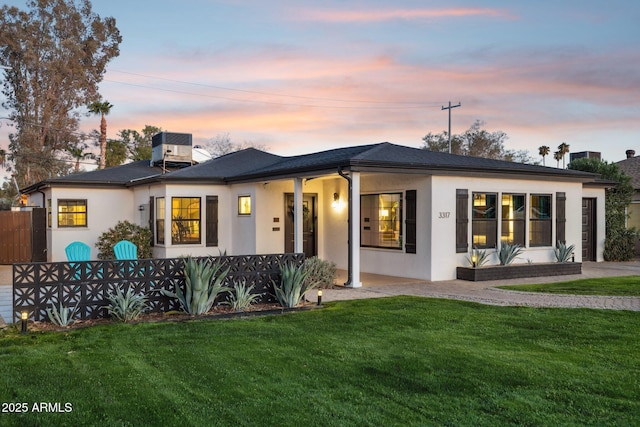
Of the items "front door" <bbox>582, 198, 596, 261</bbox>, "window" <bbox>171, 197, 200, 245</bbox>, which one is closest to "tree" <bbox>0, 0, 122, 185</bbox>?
"window" <bbox>171, 197, 200, 245</bbox>

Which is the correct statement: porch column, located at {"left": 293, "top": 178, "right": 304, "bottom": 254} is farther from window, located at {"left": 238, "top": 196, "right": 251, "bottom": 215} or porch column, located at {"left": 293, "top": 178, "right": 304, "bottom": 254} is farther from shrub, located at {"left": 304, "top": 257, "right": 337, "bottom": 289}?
window, located at {"left": 238, "top": 196, "right": 251, "bottom": 215}

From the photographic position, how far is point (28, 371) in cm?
496

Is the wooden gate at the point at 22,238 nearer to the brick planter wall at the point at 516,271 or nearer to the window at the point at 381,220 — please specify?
the window at the point at 381,220

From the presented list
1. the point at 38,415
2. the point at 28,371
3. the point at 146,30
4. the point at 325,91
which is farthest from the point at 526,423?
the point at 325,91

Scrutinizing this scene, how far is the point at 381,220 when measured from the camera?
1312cm

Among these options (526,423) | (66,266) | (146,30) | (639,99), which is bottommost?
(526,423)

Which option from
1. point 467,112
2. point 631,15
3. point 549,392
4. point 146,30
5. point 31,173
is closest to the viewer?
point 549,392

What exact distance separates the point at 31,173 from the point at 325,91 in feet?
60.0

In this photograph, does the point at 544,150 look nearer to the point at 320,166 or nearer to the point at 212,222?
the point at 212,222

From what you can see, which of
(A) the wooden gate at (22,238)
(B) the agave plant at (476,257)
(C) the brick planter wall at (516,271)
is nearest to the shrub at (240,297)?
(C) the brick planter wall at (516,271)

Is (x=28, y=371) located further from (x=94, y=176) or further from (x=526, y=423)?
(x=94, y=176)

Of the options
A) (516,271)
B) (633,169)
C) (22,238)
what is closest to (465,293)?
(516,271)

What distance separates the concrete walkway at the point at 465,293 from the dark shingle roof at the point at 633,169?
354 inches

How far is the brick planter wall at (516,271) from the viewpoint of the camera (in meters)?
11.8
